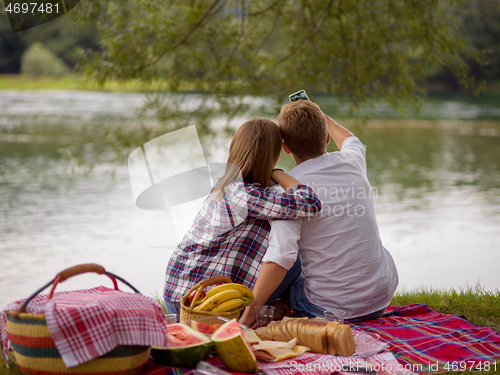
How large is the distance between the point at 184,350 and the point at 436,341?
144 cm

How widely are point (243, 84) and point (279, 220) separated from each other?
4.37 metres

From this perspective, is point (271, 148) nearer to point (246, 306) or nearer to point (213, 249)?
point (213, 249)

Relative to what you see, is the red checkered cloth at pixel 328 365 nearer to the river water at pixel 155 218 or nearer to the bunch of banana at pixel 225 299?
the bunch of banana at pixel 225 299

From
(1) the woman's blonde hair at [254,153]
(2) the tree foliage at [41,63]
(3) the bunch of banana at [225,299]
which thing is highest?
(2) the tree foliage at [41,63]

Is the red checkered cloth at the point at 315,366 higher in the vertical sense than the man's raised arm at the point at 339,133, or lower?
lower

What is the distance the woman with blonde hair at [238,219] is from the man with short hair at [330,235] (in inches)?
4.6

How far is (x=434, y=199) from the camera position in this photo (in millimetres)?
10133

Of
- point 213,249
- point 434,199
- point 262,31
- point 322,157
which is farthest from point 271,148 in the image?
point 434,199

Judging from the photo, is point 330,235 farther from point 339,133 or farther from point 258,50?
point 258,50

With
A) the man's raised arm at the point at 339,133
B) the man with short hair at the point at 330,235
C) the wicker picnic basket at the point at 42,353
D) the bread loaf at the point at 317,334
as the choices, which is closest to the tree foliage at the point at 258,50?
the man's raised arm at the point at 339,133

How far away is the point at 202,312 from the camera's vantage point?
255cm

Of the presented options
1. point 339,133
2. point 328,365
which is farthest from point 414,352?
point 339,133

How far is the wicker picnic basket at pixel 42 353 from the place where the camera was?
6.54 ft

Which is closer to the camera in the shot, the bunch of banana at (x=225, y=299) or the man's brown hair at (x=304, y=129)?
the bunch of banana at (x=225, y=299)
